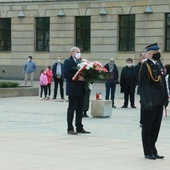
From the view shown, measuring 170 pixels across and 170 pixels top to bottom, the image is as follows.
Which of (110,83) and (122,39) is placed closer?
(110,83)

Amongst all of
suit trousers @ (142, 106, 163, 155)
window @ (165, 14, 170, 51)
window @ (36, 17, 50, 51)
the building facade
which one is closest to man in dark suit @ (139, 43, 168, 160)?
suit trousers @ (142, 106, 163, 155)

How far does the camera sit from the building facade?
153 feet

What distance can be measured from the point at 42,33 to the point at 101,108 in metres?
30.5

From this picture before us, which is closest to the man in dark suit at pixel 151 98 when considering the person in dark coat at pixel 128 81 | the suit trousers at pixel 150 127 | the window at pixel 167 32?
the suit trousers at pixel 150 127

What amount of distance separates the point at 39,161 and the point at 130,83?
1470 cm

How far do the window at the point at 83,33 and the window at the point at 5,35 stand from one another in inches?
224

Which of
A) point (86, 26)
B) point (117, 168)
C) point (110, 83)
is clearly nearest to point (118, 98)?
point (110, 83)

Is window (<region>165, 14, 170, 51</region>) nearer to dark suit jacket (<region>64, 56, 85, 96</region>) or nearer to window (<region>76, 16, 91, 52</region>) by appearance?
window (<region>76, 16, 91, 52</region>)

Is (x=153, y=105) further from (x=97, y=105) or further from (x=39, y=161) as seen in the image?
(x=97, y=105)

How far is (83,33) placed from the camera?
50062 mm

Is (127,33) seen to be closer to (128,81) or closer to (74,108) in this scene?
(128,81)

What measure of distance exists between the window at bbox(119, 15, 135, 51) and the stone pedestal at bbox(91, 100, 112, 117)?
83.9 ft

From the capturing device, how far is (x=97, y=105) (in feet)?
72.5

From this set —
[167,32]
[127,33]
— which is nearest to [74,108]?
[167,32]
